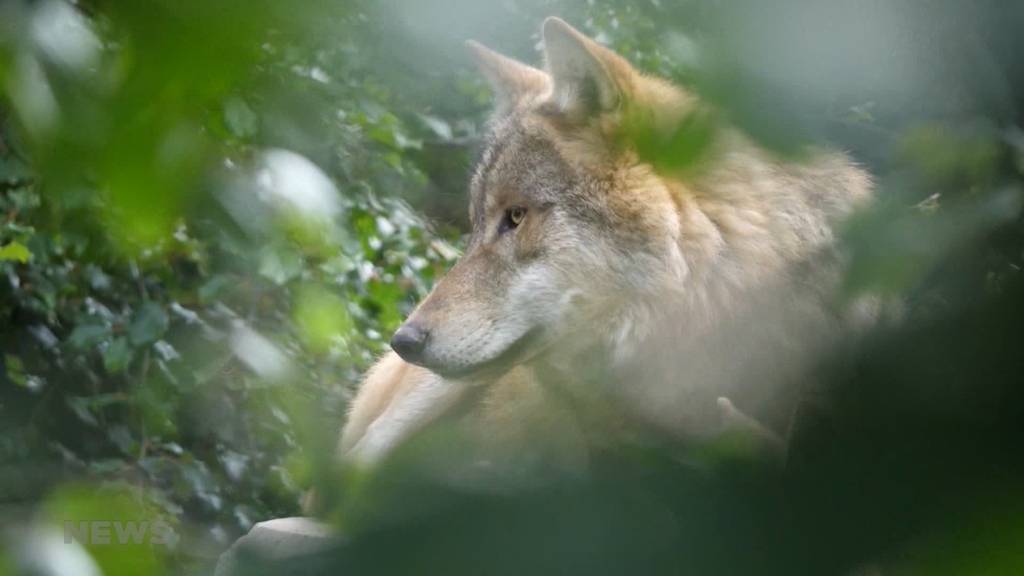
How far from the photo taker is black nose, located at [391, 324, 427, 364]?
2398mm

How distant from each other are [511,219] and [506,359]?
318 mm

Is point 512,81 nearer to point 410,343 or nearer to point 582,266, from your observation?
point 582,266

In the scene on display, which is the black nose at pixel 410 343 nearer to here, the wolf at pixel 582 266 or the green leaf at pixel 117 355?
the wolf at pixel 582 266

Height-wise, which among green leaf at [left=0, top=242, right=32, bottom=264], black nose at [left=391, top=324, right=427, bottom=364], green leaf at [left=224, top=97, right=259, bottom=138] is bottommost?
green leaf at [left=0, top=242, right=32, bottom=264]

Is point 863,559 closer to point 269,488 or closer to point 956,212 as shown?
point 956,212

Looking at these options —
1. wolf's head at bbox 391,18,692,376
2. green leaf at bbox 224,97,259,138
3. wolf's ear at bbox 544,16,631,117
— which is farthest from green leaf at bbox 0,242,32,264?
green leaf at bbox 224,97,259,138

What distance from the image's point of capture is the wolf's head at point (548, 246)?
7.50 feet

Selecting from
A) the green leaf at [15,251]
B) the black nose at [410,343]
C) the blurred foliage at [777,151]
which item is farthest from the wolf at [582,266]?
the blurred foliage at [777,151]

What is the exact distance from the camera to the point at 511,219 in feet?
8.32

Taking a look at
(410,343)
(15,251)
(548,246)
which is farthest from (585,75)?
(15,251)

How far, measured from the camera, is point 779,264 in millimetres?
2141

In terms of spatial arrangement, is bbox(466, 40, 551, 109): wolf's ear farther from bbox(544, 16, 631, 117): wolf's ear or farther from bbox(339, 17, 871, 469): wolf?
bbox(544, 16, 631, 117): wolf's ear

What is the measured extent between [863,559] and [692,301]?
1.94m

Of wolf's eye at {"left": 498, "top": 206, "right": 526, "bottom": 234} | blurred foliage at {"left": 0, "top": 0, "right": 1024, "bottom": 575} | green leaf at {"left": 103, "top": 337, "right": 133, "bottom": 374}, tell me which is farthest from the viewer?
green leaf at {"left": 103, "top": 337, "right": 133, "bottom": 374}
